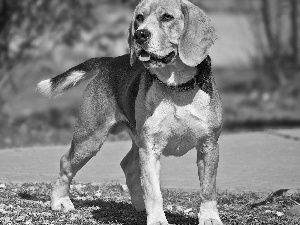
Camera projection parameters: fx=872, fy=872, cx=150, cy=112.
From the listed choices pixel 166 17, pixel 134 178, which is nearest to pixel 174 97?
pixel 166 17

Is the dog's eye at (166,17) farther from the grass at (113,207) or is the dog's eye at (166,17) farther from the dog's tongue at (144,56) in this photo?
the grass at (113,207)

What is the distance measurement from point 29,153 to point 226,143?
8.18ft

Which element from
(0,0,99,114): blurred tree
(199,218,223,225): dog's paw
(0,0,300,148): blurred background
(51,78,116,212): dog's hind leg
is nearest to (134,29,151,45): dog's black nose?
(51,78,116,212): dog's hind leg

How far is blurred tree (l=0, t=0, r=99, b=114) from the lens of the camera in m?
14.0

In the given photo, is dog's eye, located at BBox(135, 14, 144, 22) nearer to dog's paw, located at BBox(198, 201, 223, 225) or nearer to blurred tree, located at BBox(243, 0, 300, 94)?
dog's paw, located at BBox(198, 201, 223, 225)

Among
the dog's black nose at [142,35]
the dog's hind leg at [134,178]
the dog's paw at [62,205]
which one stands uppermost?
the dog's black nose at [142,35]

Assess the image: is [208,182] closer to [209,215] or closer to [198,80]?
[209,215]

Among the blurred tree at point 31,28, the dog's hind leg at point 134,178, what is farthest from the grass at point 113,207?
the blurred tree at point 31,28

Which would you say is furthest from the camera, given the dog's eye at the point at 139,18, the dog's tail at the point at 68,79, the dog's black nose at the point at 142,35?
the dog's tail at the point at 68,79

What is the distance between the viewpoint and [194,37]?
6.55 m

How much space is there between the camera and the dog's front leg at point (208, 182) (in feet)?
21.6

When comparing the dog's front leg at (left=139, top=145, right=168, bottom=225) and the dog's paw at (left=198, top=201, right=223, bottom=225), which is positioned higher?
the dog's front leg at (left=139, top=145, right=168, bottom=225)

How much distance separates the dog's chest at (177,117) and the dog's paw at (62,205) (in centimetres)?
140

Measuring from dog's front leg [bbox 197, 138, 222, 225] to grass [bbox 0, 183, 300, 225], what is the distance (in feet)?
1.50
